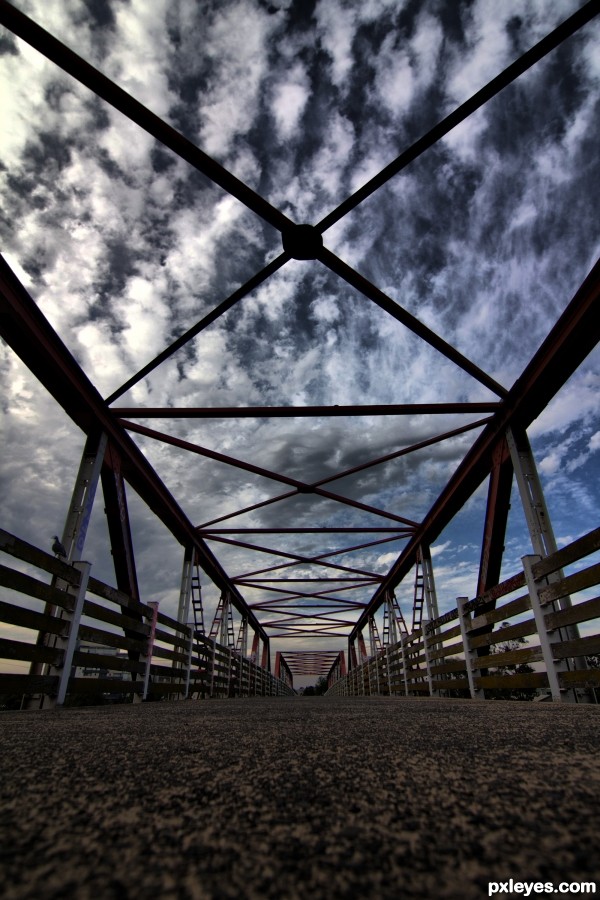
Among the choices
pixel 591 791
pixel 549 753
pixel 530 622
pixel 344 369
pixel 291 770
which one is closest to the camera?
pixel 591 791

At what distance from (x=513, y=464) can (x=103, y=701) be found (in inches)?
254

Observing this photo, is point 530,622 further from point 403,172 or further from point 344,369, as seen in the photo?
point 344,369

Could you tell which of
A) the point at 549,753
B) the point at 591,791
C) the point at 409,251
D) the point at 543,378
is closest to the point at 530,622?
the point at 543,378

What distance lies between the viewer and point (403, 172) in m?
4.57

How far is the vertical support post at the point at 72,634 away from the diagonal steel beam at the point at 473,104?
4.55 meters

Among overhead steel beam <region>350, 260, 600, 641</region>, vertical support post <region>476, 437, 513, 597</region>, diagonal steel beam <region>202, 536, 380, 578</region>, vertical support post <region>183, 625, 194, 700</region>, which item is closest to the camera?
overhead steel beam <region>350, 260, 600, 641</region>

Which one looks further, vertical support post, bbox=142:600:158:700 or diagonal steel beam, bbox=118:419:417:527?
diagonal steel beam, bbox=118:419:417:527

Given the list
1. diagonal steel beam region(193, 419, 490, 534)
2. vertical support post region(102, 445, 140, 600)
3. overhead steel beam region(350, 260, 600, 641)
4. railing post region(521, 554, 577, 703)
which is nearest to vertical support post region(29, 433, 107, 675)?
vertical support post region(102, 445, 140, 600)

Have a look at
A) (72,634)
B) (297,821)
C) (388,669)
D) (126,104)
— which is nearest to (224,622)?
(388,669)

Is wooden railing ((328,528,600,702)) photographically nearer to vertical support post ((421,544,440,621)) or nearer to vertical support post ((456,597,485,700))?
vertical support post ((456,597,485,700))

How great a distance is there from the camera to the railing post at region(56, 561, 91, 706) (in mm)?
4066

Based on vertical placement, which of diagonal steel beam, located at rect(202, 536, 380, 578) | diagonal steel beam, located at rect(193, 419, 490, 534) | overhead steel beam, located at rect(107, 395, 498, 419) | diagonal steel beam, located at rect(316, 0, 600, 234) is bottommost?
diagonal steel beam, located at rect(202, 536, 380, 578)

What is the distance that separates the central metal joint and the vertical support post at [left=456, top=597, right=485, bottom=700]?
5.27m

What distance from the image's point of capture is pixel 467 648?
19.8ft
